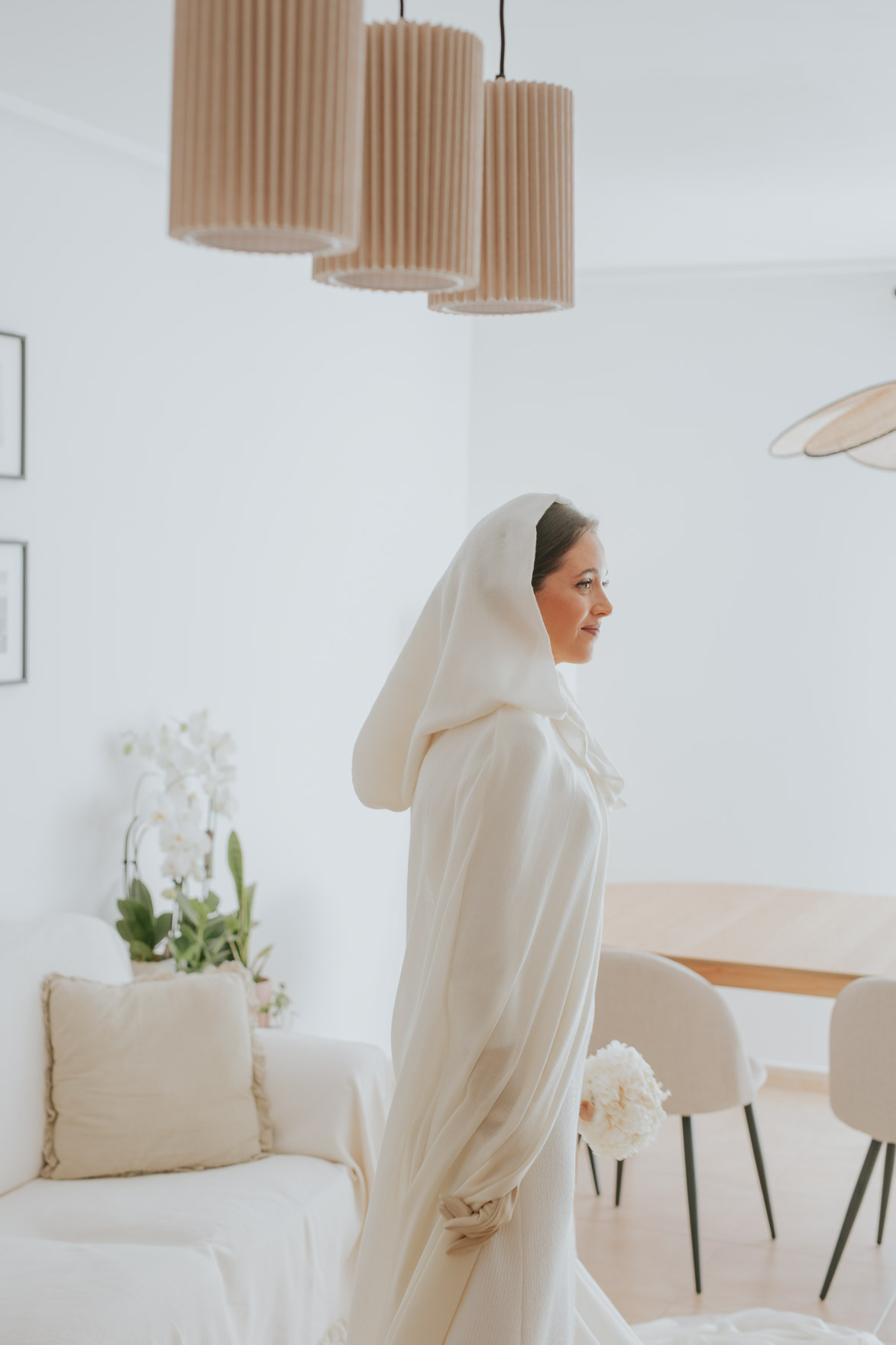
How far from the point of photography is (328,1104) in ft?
9.87

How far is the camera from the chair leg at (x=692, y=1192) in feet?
10.8

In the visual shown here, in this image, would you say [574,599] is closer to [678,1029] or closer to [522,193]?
[522,193]

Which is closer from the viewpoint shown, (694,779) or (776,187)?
(776,187)

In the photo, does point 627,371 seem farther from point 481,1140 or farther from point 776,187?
point 481,1140

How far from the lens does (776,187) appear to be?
392 cm

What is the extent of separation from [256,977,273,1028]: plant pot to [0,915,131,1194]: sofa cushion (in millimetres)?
577

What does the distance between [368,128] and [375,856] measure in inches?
144

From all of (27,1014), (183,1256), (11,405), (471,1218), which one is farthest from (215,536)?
(471,1218)

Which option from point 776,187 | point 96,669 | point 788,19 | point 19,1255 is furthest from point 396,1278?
point 776,187

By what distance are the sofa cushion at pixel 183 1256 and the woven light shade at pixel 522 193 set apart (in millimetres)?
1729

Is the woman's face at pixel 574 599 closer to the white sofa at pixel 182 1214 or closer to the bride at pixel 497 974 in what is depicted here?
the bride at pixel 497 974

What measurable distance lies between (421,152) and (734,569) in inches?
161

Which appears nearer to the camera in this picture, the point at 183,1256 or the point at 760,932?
the point at 183,1256

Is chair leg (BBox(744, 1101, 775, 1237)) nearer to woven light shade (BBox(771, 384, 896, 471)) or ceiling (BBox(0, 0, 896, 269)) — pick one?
woven light shade (BBox(771, 384, 896, 471))
